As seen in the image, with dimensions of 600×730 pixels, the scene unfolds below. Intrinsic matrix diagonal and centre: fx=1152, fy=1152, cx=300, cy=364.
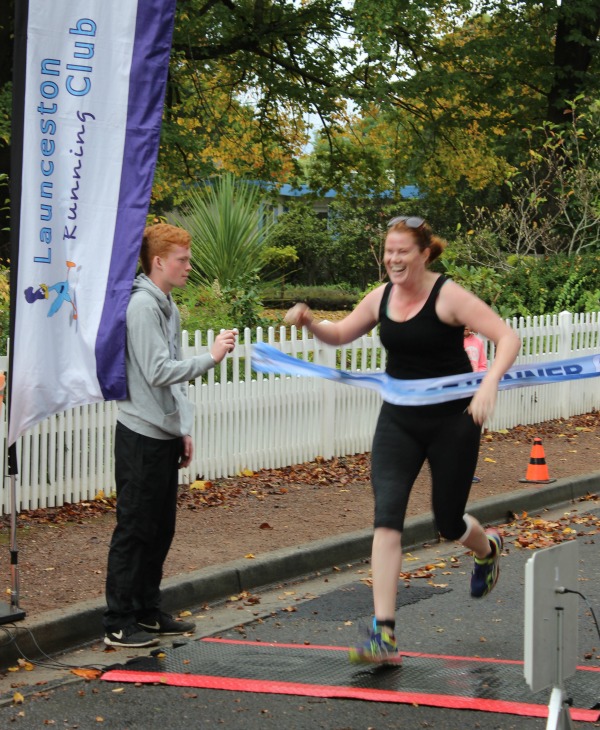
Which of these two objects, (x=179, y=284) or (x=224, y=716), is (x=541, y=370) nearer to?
(x=179, y=284)

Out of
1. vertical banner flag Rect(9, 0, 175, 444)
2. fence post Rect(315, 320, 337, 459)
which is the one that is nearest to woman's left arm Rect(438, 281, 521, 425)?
vertical banner flag Rect(9, 0, 175, 444)

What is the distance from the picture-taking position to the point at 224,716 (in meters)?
4.55

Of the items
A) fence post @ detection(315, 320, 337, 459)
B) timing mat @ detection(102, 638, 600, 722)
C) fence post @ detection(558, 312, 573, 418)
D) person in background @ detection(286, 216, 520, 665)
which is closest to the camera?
timing mat @ detection(102, 638, 600, 722)

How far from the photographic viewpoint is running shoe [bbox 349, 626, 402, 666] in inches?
196

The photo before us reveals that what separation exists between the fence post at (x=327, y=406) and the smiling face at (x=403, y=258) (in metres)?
5.93

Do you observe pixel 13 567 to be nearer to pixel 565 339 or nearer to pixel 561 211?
pixel 565 339

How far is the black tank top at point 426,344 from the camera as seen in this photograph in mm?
5078

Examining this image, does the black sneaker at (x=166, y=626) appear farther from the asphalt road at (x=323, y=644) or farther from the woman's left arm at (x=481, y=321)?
the woman's left arm at (x=481, y=321)

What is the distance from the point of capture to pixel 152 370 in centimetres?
544

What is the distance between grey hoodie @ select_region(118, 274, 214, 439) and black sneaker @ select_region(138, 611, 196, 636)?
0.95 m

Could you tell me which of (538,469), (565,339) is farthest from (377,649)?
(565,339)

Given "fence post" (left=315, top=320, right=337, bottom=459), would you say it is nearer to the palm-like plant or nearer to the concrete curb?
the concrete curb

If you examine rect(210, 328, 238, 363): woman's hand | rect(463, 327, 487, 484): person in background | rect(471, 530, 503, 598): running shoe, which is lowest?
rect(471, 530, 503, 598): running shoe

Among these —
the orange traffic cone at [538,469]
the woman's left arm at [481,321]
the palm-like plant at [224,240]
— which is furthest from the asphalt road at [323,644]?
the palm-like plant at [224,240]
